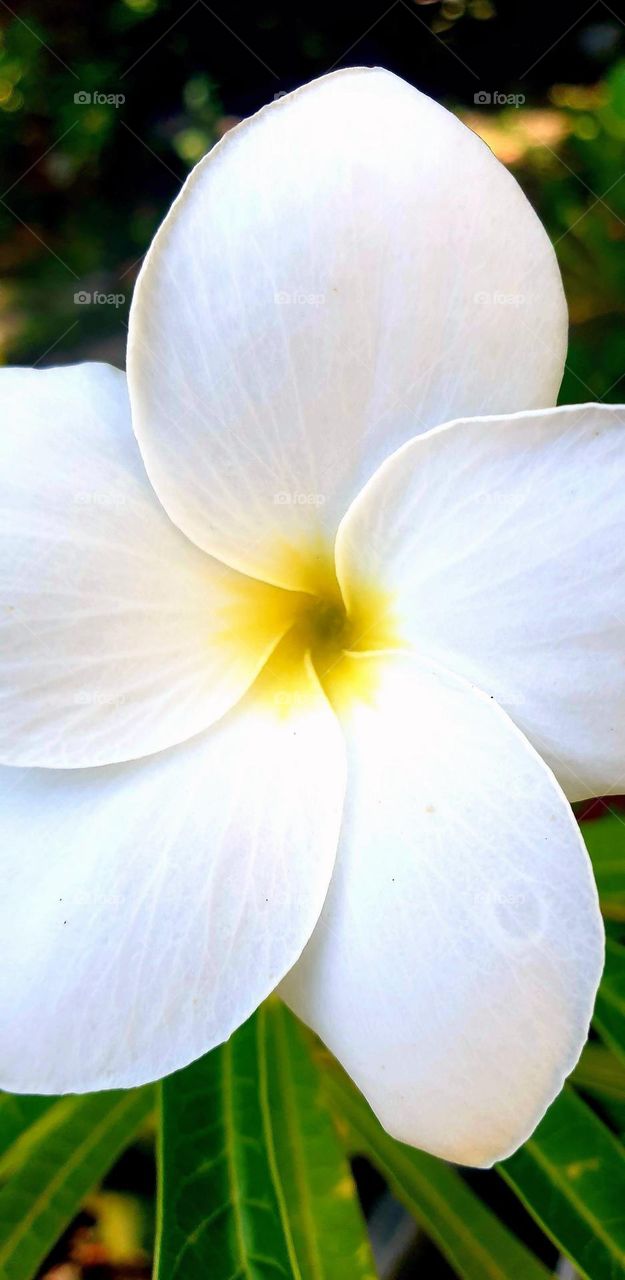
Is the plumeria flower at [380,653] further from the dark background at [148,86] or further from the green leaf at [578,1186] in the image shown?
the dark background at [148,86]

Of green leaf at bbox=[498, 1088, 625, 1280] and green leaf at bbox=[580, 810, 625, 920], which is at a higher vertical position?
green leaf at bbox=[580, 810, 625, 920]

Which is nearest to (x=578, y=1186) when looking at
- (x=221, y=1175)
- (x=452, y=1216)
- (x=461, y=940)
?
(x=452, y=1216)

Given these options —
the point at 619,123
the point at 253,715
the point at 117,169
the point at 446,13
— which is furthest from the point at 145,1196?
the point at 446,13

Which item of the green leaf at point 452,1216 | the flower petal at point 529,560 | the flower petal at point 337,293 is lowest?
the green leaf at point 452,1216

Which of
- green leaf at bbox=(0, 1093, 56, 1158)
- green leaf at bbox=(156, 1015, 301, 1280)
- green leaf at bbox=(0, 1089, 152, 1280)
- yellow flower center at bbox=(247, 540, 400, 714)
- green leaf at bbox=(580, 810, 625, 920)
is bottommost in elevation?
green leaf at bbox=(0, 1089, 152, 1280)

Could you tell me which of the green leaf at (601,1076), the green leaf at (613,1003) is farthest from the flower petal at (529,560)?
the green leaf at (601,1076)

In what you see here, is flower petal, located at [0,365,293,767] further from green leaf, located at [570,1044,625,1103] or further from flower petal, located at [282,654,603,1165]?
green leaf, located at [570,1044,625,1103]

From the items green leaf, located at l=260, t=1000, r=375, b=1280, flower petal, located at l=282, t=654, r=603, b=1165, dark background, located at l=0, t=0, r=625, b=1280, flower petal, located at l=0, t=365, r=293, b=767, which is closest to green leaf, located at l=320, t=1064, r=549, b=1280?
green leaf, located at l=260, t=1000, r=375, b=1280
